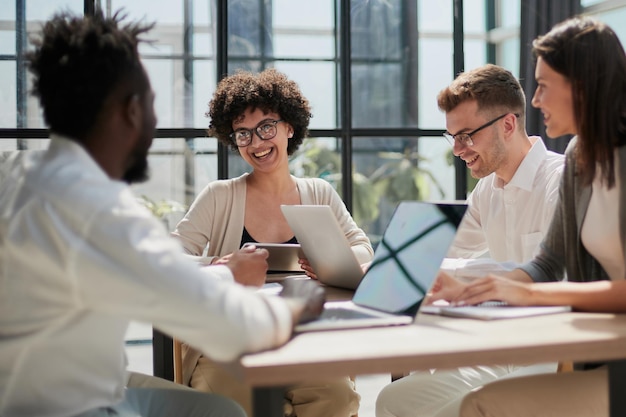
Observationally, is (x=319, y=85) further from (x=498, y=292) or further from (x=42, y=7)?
(x=498, y=292)

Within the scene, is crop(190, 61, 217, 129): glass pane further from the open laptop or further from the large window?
the open laptop

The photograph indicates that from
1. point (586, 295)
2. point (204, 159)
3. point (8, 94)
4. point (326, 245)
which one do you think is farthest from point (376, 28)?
point (586, 295)

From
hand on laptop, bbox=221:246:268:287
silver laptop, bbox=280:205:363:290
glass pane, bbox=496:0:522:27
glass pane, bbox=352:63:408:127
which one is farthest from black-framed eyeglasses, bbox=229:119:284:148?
glass pane, bbox=496:0:522:27

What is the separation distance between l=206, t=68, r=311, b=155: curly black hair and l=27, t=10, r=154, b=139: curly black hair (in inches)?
65.2

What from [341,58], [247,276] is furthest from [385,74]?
[247,276]

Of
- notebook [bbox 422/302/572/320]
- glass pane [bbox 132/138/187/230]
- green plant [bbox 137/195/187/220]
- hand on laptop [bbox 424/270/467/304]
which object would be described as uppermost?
glass pane [bbox 132/138/187/230]

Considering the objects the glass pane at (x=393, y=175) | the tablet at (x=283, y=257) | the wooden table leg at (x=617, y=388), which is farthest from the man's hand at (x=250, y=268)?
the glass pane at (x=393, y=175)

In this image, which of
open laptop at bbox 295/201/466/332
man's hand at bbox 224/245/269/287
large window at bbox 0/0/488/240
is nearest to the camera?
open laptop at bbox 295/201/466/332

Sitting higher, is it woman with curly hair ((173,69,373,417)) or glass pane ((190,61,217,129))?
glass pane ((190,61,217,129))

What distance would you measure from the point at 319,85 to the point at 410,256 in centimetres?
341

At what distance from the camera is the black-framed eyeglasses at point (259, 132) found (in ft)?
10.1

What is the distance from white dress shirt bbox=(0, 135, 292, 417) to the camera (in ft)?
4.10

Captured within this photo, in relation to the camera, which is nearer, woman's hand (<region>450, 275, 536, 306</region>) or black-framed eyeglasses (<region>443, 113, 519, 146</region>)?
woman's hand (<region>450, 275, 536, 306</region>)

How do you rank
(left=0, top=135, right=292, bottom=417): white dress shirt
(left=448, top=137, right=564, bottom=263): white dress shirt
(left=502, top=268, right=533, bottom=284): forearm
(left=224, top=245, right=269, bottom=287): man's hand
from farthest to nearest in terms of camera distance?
(left=448, top=137, right=564, bottom=263): white dress shirt, (left=224, top=245, right=269, bottom=287): man's hand, (left=502, top=268, right=533, bottom=284): forearm, (left=0, top=135, right=292, bottom=417): white dress shirt
